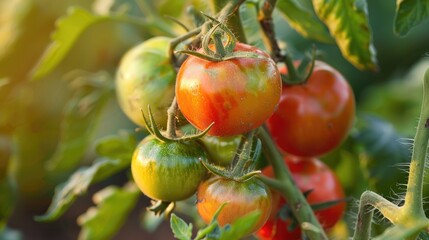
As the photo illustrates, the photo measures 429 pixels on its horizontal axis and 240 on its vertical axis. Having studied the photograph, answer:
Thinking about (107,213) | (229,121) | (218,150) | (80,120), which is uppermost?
(229,121)

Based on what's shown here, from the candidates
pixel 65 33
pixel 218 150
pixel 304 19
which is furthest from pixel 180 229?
pixel 65 33

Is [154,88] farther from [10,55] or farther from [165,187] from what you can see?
[10,55]

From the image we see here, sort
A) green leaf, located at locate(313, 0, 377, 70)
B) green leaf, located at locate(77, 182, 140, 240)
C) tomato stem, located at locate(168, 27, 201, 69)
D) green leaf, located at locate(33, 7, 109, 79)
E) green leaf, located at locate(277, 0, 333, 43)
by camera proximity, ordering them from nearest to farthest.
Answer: tomato stem, located at locate(168, 27, 201, 69) → green leaf, located at locate(313, 0, 377, 70) → green leaf, located at locate(277, 0, 333, 43) → green leaf, located at locate(33, 7, 109, 79) → green leaf, located at locate(77, 182, 140, 240)

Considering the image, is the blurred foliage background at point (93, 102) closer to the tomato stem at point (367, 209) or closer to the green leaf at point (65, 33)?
the green leaf at point (65, 33)

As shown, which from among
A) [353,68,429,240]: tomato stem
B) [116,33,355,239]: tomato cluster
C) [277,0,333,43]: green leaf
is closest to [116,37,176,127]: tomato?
[116,33,355,239]: tomato cluster

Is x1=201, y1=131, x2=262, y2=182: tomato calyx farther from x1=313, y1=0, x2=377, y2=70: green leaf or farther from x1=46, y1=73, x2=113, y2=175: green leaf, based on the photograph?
x1=46, y1=73, x2=113, y2=175: green leaf

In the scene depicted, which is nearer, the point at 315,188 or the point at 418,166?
the point at 418,166

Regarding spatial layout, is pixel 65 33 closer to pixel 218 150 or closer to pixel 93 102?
pixel 93 102
